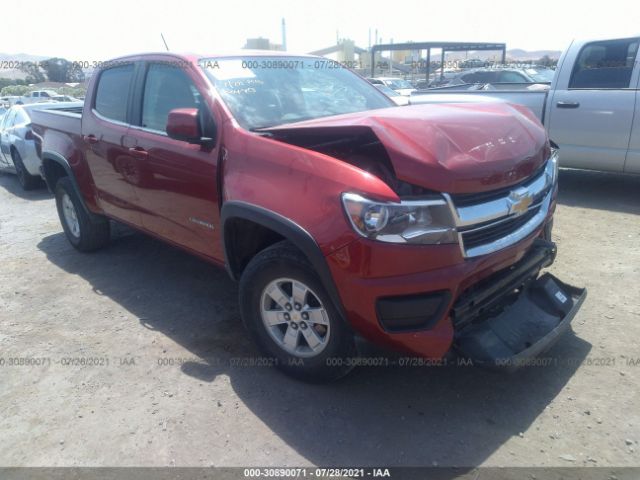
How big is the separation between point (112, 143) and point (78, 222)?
150 centimetres

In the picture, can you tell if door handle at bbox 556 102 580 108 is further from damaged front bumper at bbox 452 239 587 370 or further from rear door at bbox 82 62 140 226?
rear door at bbox 82 62 140 226

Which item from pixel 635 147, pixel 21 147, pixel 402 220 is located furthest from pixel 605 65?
pixel 21 147

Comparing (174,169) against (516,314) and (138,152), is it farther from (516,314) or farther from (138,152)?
(516,314)

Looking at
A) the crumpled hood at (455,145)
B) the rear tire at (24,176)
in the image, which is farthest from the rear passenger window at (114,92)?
the rear tire at (24,176)

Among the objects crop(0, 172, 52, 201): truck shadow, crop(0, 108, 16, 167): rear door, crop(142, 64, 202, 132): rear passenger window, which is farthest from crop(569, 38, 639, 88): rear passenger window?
crop(0, 108, 16, 167): rear door

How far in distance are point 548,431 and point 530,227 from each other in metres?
1.11

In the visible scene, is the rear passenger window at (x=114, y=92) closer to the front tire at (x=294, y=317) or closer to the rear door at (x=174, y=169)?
the rear door at (x=174, y=169)

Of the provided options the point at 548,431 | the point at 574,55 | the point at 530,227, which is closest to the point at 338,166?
the point at 530,227

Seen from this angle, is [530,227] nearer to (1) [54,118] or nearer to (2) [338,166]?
(2) [338,166]

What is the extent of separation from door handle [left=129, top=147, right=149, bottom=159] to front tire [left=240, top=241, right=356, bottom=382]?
1463 mm

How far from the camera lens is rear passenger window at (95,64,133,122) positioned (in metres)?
4.36

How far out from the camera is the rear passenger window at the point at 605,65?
19.8 ft

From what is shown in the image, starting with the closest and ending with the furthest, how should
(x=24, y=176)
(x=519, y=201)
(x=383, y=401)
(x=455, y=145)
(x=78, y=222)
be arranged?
(x=455, y=145)
(x=519, y=201)
(x=383, y=401)
(x=78, y=222)
(x=24, y=176)

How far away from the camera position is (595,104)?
20.4 ft
